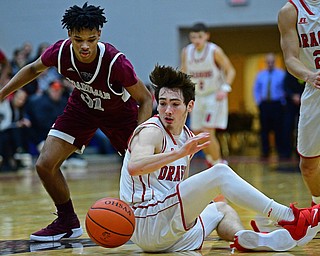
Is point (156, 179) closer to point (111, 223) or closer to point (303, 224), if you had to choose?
point (111, 223)

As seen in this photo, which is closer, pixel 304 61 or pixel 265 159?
pixel 304 61

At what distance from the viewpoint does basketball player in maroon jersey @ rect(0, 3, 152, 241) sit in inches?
217

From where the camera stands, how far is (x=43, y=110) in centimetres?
1420

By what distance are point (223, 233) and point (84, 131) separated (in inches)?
56.4

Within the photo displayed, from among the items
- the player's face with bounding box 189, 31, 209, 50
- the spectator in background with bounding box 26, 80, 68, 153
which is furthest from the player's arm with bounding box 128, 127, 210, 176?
the spectator in background with bounding box 26, 80, 68, 153

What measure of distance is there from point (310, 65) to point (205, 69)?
5894 millimetres

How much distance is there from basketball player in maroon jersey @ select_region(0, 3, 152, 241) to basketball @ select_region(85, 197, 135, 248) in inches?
37.6

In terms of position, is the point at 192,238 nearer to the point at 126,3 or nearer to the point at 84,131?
the point at 84,131

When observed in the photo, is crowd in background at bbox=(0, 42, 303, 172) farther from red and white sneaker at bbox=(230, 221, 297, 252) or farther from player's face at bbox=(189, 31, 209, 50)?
red and white sneaker at bbox=(230, 221, 297, 252)

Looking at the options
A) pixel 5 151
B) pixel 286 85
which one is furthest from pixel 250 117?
pixel 5 151

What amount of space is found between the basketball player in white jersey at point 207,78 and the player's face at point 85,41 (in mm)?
5999

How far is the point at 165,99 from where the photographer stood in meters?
4.94

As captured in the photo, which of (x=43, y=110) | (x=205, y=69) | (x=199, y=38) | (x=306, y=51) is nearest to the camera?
(x=306, y=51)

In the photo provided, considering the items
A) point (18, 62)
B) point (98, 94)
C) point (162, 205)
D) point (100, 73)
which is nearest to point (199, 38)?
point (18, 62)
